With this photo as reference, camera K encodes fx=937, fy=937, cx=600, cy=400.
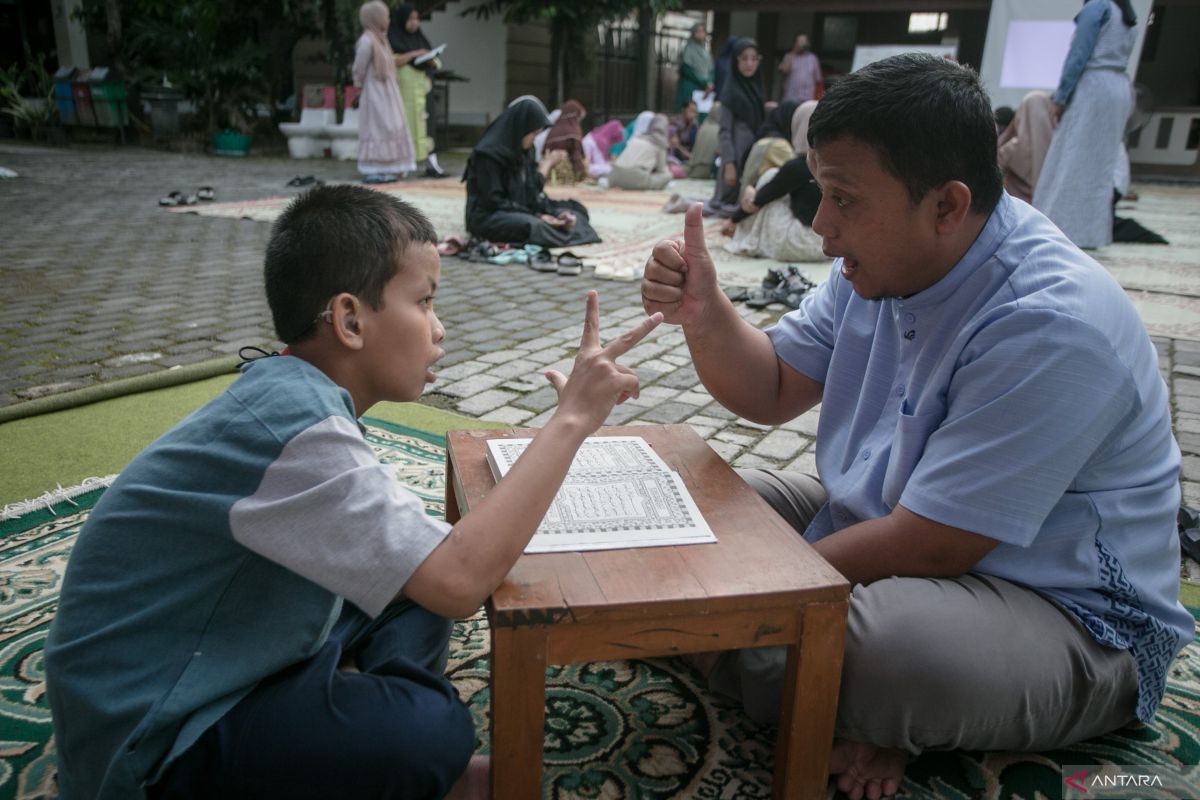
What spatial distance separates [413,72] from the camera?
1154 cm

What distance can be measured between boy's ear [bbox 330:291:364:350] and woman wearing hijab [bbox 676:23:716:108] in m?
15.1

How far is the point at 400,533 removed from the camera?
3.91 feet

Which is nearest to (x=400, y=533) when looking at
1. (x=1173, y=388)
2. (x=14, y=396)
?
(x=14, y=396)

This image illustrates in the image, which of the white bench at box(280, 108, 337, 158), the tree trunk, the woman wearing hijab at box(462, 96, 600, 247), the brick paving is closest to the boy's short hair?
the brick paving

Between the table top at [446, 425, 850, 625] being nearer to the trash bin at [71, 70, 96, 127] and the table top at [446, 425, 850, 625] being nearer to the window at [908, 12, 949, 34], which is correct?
the trash bin at [71, 70, 96, 127]

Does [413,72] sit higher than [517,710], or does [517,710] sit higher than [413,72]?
[413,72]

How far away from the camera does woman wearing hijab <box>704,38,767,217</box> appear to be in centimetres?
853

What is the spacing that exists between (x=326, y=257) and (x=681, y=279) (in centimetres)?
79


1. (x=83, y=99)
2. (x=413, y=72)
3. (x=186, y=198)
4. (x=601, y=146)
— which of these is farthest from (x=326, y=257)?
(x=83, y=99)

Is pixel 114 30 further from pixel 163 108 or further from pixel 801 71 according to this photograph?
pixel 801 71

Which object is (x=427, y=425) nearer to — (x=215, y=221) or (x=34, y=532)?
(x=34, y=532)

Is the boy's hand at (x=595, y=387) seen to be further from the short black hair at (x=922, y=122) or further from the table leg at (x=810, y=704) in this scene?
the short black hair at (x=922, y=122)

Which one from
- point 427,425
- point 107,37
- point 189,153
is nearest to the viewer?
point 427,425

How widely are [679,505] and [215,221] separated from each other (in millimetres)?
7262
